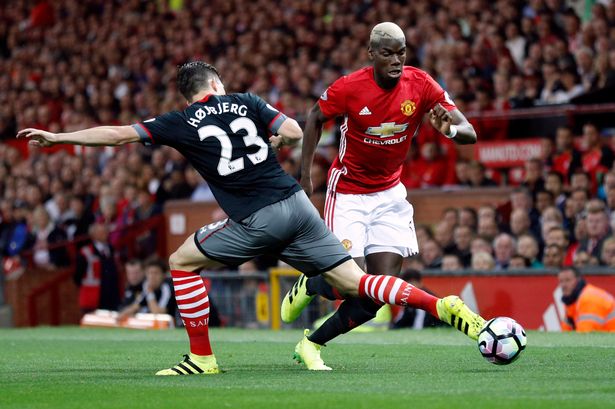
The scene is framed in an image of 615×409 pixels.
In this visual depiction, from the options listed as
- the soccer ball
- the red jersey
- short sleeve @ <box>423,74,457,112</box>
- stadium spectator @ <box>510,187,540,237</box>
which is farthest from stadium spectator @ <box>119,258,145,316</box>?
the soccer ball

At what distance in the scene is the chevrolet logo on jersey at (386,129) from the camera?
9.14 metres

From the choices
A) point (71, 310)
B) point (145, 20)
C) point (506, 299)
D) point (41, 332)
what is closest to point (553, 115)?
point (506, 299)

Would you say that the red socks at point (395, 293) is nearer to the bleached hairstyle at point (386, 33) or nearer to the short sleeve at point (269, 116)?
the short sleeve at point (269, 116)

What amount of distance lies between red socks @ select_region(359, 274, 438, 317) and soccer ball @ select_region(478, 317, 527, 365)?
0.39m

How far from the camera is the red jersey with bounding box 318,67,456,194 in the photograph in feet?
29.9

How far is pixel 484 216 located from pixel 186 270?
8001 mm

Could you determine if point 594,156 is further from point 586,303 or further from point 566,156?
point 586,303

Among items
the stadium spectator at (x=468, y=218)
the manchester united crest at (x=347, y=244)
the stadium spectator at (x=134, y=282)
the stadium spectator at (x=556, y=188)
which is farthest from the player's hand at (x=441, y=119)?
the stadium spectator at (x=134, y=282)

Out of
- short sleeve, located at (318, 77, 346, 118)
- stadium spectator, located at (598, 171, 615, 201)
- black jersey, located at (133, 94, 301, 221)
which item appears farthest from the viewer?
stadium spectator, located at (598, 171, 615, 201)

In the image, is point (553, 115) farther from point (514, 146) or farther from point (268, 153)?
point (268, 153)

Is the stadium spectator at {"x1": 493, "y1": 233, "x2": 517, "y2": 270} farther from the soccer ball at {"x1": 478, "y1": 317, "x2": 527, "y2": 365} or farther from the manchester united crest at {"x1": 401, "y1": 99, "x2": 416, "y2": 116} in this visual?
the soccer ball at {"x1": 478, "y1": 317, "x2": 527, "y2": 365}

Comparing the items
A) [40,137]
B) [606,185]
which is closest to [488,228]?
[606,185]

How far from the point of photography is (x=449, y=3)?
64.6ft

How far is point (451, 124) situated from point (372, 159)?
0.90 meters
